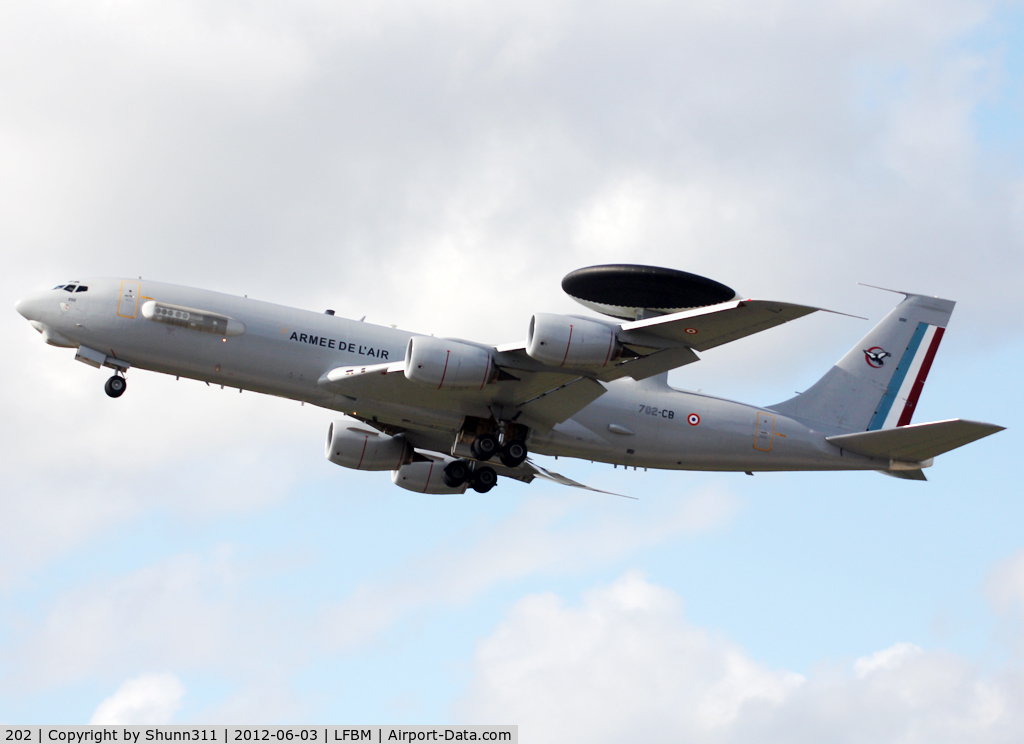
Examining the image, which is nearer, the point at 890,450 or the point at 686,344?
the point at 686,344

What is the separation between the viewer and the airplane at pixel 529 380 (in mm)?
34594

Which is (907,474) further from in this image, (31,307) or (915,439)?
(31,307)

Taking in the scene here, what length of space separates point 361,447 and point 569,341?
1271 centimetres

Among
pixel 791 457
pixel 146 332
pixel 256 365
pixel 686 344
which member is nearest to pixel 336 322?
pixel 256 365

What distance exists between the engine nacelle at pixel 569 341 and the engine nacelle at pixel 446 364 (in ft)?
6.86

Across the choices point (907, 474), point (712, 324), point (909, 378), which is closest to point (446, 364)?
point (712, 324)

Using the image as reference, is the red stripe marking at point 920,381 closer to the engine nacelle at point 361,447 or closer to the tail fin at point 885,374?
the tail fin at point 885,374

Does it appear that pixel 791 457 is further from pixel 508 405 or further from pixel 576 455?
pixel 508 405

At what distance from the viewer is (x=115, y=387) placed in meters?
37.1

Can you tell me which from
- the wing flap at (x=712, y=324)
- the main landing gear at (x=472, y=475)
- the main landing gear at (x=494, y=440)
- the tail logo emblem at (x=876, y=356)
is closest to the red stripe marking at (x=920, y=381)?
the tail logo emblem at (x=876, y=356)

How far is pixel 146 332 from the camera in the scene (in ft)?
119

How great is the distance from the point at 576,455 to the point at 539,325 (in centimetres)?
849

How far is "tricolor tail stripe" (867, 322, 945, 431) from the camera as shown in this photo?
4488cm

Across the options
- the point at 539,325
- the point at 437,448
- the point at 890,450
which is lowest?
the point at 437,448
